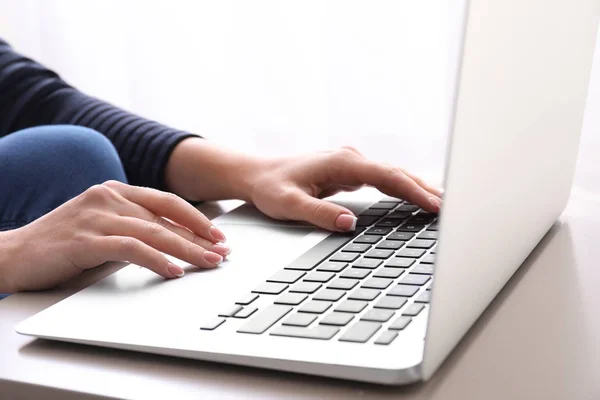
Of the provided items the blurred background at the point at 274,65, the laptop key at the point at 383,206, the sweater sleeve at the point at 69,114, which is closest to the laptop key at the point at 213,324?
the laptop key at the point at 383,206

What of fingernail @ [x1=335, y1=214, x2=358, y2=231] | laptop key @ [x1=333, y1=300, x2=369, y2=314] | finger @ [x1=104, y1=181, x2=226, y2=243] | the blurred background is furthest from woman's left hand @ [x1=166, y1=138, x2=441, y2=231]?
the blurred background

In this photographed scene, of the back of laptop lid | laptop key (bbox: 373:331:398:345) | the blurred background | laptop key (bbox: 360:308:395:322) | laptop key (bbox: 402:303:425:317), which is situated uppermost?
the back of laptop lid

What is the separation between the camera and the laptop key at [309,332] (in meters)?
0.42

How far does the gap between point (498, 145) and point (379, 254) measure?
0.61ft

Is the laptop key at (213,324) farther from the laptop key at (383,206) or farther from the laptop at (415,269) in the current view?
the laptop key at (383,206)

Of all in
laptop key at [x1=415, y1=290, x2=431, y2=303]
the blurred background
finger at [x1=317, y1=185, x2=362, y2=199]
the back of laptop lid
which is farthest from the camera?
the blurred background

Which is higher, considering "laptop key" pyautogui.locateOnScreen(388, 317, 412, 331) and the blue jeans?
"laptop key" pyautogui.locateOnScreen(388, 317, 412, 331)

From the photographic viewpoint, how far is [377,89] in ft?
5.16

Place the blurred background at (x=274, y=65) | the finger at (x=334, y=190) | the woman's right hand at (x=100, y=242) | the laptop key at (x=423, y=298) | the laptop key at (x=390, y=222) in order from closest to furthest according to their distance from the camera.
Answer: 1. the laptop key at (x=423, y=298)
2. the woman's right hand at (x=100, y=242)
3. the laptop key at (x=390, y=222)
4. the finger at (x=334, y=190)
5. the blurred background at (x=274, y=65)

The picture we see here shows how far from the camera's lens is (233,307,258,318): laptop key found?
0.46 m

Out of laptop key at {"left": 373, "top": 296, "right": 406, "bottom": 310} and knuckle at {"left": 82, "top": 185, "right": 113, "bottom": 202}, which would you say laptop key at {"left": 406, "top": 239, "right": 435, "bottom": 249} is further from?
knuckle at {"left": 82, "top": 185, "right": 113, "bottom": 202}

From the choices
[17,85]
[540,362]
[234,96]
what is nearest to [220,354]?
[540,362]

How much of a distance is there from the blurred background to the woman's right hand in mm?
920

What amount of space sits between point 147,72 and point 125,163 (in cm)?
99
